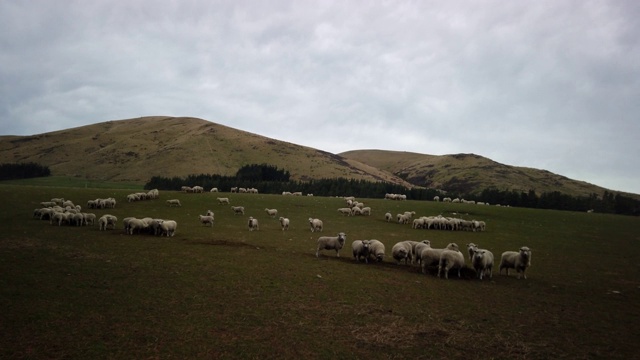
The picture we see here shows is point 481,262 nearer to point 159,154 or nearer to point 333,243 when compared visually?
point 333,243

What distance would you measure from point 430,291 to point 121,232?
2433 cm

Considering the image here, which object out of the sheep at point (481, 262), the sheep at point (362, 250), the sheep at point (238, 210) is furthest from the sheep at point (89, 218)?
the sheep at point (481, 262)

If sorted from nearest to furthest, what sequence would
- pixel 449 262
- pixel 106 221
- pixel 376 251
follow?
pixel 449 262, pixel 376 251, pixel 106 221

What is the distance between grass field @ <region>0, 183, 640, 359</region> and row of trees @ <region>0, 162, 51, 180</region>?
385 feet

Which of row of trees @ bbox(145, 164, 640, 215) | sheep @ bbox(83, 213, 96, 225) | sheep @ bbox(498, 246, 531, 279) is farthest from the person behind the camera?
row of trees @ bbox(145, 164, 640, 215)

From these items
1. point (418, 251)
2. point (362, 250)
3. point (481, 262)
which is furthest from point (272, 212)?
point (481, 262)

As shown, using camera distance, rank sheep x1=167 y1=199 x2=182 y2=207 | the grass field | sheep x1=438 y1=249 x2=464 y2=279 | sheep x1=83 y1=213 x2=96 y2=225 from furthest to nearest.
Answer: sheep x1=167 y1=199 x2=182 y2=207 → sheep x1=83 y1=213 x2=96 y2=225 → sheep x1=438 y1=249 x2=464 y2=279 → the grass field

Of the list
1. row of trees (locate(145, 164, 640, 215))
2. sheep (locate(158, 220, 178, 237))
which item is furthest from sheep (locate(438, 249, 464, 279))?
row of trees (locate(145, 164, 640, 215))

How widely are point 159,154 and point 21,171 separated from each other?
4519 cm

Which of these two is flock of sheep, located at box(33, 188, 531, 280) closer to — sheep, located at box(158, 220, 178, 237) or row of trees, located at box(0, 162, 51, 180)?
sheep, located at box(158, 220, 178, 237)

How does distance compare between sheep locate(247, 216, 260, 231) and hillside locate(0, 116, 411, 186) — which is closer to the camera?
sheep locate(247, 216, 260, 231)

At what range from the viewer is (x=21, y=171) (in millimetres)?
123375

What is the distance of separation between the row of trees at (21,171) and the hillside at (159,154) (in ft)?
21.7

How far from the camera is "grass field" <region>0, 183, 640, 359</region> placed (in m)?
11.1
